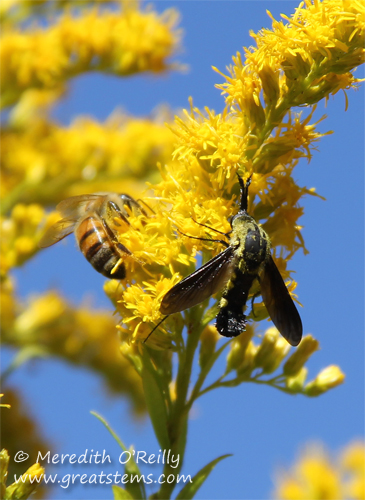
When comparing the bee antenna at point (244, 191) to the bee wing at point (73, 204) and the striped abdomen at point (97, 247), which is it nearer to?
the striped abdomen at point (97, 247)

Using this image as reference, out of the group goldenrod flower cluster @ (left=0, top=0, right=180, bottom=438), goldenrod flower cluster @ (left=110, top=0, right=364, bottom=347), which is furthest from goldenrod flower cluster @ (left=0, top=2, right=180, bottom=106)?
goldenrod flower cluster @ (left=110, top=0, right=364, bottom=347)

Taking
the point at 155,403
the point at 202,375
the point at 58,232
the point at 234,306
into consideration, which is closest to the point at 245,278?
the point at 234,306

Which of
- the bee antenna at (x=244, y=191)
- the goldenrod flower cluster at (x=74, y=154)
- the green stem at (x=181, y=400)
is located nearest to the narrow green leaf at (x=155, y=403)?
the green stem at (x=181, y=400)

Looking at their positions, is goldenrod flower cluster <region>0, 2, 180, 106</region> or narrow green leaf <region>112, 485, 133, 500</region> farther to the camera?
goldenrod flower cluster <region>0, 2, 180, 106</region>

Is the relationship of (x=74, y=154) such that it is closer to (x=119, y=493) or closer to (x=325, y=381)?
(x=325, y=381)

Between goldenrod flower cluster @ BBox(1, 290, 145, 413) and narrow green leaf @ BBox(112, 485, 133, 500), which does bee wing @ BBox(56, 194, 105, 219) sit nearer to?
narrow green leaf @ BBox(112, 485, 133, 500)

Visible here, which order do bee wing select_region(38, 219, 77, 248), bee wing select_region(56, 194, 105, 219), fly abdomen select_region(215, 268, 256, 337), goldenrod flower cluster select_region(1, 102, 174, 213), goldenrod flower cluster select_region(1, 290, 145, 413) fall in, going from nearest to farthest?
1. fly abdomen select_region(215, 268, 256, 337)
2. bee wing select_region(38, 219, 77, 248)
3. bee wing select_region(56, 194, 105, 219)
4. goldenrod flower cluster select_region(1, 290, 145, 413)
5. goldenrod flower cluster select_region(1, 102, 174, 213)

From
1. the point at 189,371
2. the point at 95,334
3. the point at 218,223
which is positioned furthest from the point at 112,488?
the point at 95,334
